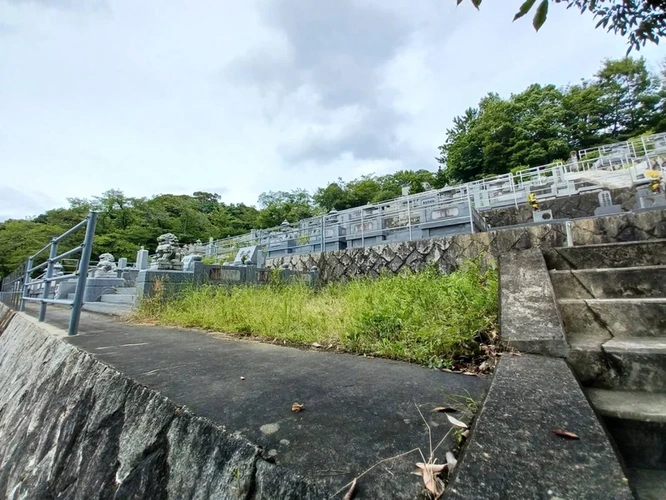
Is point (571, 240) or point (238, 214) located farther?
point (238, 214)

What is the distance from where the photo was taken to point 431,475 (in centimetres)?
73

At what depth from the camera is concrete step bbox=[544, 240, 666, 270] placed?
233cm

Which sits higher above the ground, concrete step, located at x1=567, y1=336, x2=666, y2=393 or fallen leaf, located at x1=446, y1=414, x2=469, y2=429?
concrete step, located at x1=567, y1=336, x2=666, y2=393

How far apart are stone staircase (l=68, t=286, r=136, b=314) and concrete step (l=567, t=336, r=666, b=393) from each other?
615 cm

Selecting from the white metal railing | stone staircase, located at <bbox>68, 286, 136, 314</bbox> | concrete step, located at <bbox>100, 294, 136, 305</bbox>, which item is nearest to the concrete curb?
the white metal railing

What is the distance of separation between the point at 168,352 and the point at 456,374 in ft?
6.61

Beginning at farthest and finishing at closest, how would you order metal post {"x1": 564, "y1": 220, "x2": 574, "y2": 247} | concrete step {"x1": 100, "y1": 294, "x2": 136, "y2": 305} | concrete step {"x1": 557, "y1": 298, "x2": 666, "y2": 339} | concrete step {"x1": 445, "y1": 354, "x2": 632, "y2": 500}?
1. concrete step {"x1": 100, "y1": 294, "x2": 136, "y2": 305}
2. metal post {"x1": 564, "y1": 220, "x2": 574, "y2": 247}
3. concrete step {"x1": 557, "y1": 298, "x2": 666, "y2": 339}
4. concrete step {"x1": 445, "y1": 354, "x2": 632, "y2": 500}

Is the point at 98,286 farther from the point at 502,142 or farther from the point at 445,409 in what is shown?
the point at 502,142

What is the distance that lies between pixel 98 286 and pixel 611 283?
10.9m

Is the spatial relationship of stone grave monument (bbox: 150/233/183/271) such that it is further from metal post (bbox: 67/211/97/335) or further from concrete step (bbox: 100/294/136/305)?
metal post (bbox: 67/211/97/335)

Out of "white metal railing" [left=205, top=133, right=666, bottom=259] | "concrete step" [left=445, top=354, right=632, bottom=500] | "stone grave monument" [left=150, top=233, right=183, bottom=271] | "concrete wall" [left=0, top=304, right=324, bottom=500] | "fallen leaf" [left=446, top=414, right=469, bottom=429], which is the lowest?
"concrete wall" [left=0, top=304, right=324, bottom=500]

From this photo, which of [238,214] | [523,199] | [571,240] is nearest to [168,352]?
[571,240]

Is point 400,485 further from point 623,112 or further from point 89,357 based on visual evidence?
point 623,112

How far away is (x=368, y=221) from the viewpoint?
10.8 m
